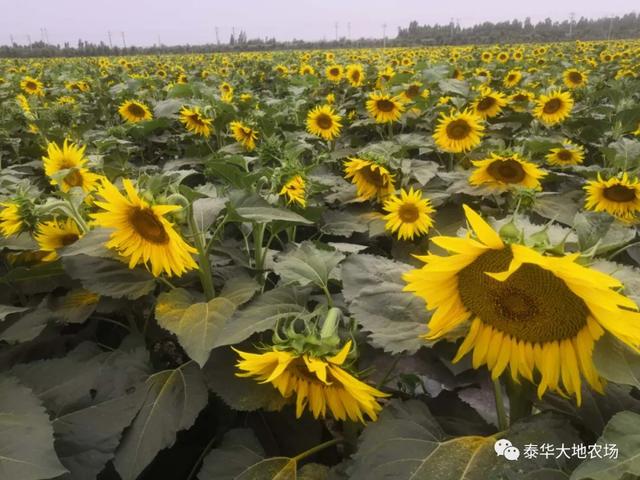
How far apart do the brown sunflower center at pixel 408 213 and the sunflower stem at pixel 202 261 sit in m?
1.23

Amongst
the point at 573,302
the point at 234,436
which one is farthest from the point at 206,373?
the point at 573,302

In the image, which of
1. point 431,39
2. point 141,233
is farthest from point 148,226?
point 431,39

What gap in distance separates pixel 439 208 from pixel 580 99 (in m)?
4.89

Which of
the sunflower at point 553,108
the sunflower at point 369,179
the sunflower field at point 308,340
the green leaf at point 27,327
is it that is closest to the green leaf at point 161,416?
the sunflower field at point 308,340

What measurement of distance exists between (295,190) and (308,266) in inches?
33.4

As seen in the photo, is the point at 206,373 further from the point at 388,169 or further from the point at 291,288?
the point at 388,169

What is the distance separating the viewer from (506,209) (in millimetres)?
2785

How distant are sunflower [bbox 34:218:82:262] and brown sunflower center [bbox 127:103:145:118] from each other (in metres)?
3.07

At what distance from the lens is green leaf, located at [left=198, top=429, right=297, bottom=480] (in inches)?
52.6

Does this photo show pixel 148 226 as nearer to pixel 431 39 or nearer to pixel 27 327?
pixel 27 327

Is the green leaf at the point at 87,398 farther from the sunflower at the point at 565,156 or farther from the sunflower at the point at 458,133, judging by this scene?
the sunflower at the point at 565,156

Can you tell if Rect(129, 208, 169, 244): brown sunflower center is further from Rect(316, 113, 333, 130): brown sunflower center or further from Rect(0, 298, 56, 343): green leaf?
Rect(316, 113, 333, 130): brown sunflower center

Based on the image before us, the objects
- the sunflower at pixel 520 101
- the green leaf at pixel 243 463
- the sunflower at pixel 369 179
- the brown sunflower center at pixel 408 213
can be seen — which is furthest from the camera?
the sunflower at pixel 520 101

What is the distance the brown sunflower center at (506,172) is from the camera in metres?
2.64
